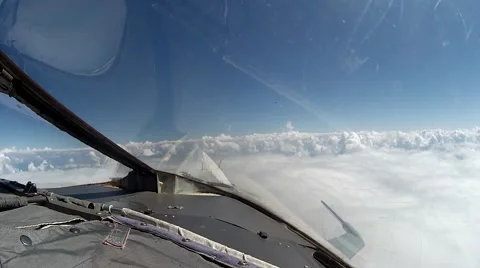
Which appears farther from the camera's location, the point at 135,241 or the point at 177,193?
the point at 177,193

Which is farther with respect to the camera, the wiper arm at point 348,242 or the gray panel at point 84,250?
the wiper arm at point 348,242

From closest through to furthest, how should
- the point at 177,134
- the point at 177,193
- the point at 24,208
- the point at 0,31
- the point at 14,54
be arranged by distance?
1. the point at 24,208
2. the point at 177,193
3. the point at 0,31
4. the point at 14,54
5. the point at 177,134

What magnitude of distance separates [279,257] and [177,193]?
1.54 m

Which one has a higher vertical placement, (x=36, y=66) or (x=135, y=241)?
(x=36, y=66)

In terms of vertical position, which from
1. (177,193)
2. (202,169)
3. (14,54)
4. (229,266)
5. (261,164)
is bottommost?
(229,266)

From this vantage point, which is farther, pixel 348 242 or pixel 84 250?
pixel 348 242

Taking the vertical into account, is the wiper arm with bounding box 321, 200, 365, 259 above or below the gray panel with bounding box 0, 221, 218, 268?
above

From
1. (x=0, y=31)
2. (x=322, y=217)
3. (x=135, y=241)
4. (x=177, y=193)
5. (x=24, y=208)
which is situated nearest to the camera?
(x=135, y=241)

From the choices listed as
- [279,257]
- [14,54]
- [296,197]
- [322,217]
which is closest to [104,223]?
[279,257]

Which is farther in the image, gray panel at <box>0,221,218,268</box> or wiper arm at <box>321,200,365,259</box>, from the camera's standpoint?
wiper arm at <box>321,200,365,259</box>

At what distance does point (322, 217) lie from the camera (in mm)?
3721

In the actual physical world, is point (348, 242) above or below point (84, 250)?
above

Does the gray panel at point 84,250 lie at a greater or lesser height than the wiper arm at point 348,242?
lesser

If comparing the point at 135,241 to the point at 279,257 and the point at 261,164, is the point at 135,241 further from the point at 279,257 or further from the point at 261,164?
the point at 261,164
